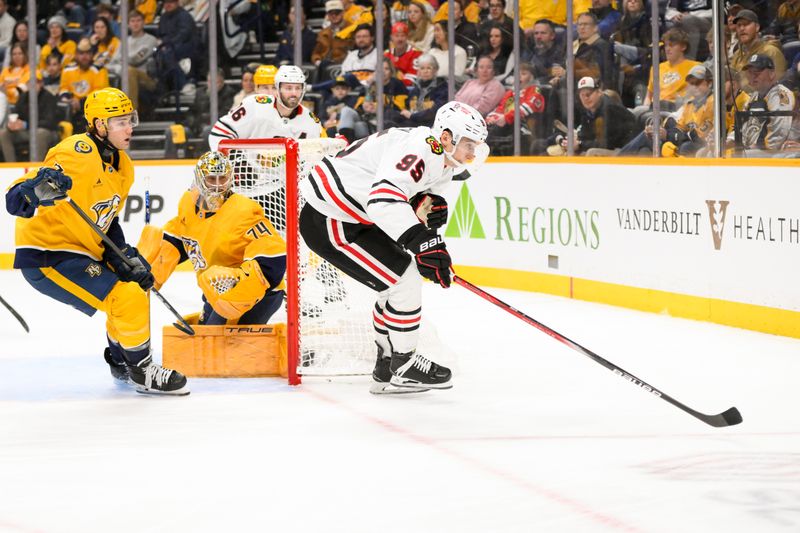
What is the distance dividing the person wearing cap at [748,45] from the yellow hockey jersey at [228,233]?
8.69 feet

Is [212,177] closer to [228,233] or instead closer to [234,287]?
[228,233]

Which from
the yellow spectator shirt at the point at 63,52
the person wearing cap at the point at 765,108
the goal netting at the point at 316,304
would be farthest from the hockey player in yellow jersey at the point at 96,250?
the yellow spectator shirt at the point at 63,52

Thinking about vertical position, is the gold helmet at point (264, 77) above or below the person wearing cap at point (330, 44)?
below

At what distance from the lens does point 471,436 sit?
3.92 metres

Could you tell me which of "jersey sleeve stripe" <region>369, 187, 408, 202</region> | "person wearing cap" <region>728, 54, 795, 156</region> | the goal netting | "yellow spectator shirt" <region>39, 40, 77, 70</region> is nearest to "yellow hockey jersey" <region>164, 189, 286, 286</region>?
the goal netting

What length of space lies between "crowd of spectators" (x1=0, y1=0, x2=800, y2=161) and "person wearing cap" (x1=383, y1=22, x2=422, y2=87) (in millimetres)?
11

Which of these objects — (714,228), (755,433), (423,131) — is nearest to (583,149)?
(714,228)

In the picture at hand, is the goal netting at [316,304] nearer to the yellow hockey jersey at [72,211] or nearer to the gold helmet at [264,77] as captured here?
the yellow hockey jersey at [72,211]

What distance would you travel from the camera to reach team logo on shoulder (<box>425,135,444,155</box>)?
14.1 ft

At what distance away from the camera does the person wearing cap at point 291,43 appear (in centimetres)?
995

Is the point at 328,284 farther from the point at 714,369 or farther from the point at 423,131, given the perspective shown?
the point at 714,369

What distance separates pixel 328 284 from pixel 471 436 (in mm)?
1494

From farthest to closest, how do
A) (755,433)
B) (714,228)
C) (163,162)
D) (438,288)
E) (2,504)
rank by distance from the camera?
(163,162) → (438,288) → (714,228) → (755,433) → (2,504)

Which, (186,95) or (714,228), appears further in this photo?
(186,95)
